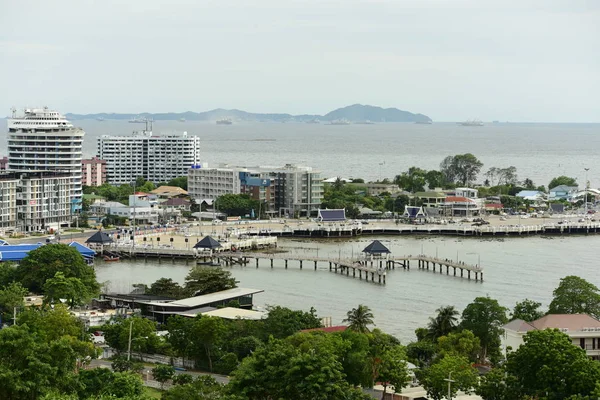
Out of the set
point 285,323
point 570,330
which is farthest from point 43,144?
point 570,330

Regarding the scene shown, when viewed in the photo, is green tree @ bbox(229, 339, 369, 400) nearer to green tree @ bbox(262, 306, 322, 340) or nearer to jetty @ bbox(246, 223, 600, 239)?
green tree @ bbox(262, 306, 322, 340)

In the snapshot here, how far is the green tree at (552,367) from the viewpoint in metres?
25.3

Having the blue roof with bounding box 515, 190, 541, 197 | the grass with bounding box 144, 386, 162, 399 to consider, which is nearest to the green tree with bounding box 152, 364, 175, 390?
the grass with bounding box 144, 386, 162, 399

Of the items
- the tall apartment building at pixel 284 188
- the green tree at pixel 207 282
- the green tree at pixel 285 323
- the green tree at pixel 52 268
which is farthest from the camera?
the tall apartment building at pixel 284 188

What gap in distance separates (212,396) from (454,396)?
664 centimetres

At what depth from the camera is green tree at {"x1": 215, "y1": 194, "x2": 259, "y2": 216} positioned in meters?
82.6

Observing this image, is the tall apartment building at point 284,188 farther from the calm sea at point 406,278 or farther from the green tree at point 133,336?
the green tree at point 133,336

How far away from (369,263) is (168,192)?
1400 inches

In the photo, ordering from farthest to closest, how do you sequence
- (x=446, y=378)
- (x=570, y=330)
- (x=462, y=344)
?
(x=462, y=344)
(x=570, y=330)
(x=446, y=378)

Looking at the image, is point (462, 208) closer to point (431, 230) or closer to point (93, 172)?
point (431, 230)

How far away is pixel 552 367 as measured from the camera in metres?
25.8

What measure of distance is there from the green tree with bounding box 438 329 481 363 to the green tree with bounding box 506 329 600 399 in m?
6.09

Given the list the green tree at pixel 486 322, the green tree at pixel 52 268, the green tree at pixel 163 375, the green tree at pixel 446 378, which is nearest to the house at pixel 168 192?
the green tree at pixel 52 268

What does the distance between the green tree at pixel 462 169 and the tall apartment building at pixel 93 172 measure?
34643mm
